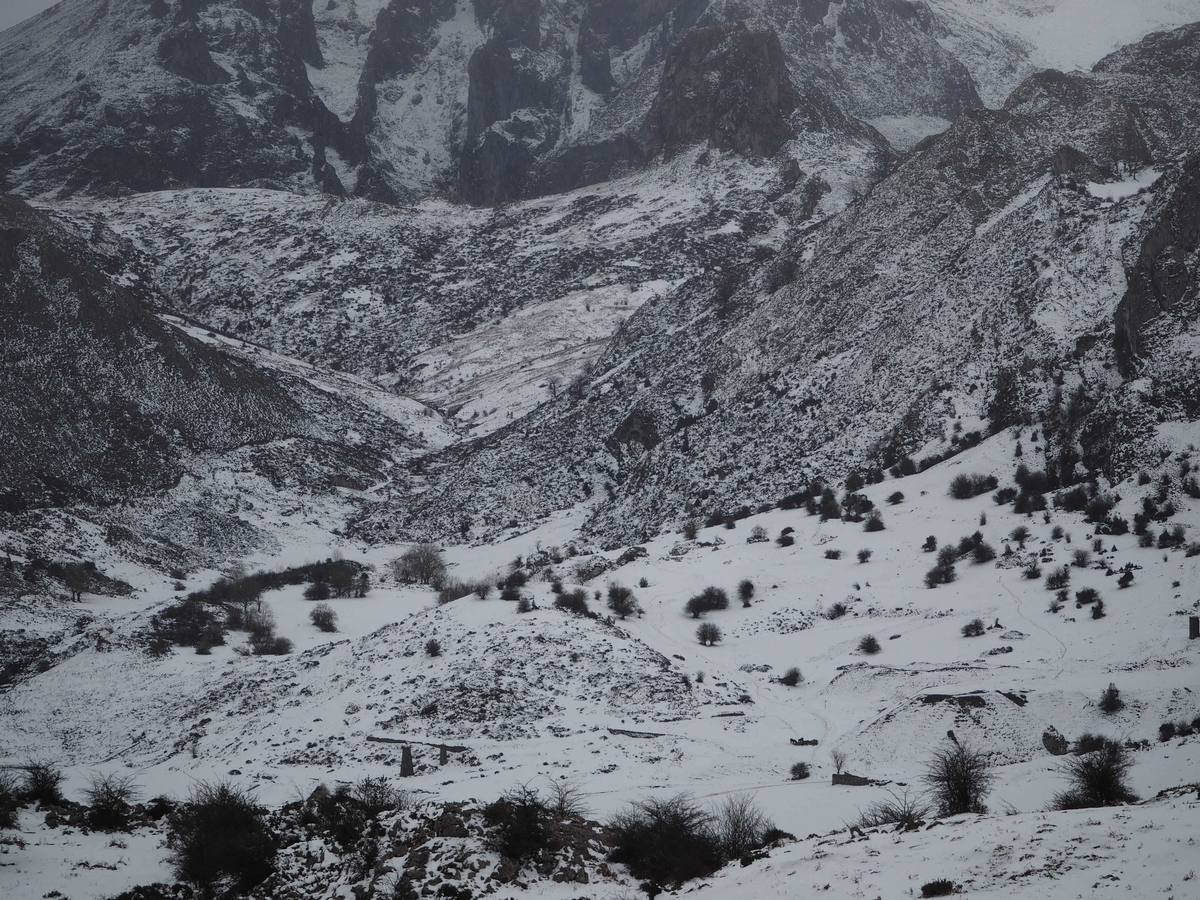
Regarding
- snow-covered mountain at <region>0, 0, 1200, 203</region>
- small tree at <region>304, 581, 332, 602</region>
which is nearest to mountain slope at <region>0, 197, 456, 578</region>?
small tree at <region>304, 581, 332, 602</region>

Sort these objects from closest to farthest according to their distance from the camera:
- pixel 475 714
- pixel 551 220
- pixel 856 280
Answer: pixel 475 714 < pixel 856 280 < pixel 551 220

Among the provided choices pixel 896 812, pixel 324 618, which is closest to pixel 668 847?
pixel 896 812

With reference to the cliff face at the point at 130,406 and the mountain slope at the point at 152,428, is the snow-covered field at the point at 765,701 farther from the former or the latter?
the cliff face at the point at 130,406

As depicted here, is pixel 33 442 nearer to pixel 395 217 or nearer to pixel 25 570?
pixel 25 570

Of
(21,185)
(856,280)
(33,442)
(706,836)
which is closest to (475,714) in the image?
(706,836)

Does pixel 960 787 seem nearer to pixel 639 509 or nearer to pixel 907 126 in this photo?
pixel 639 509
